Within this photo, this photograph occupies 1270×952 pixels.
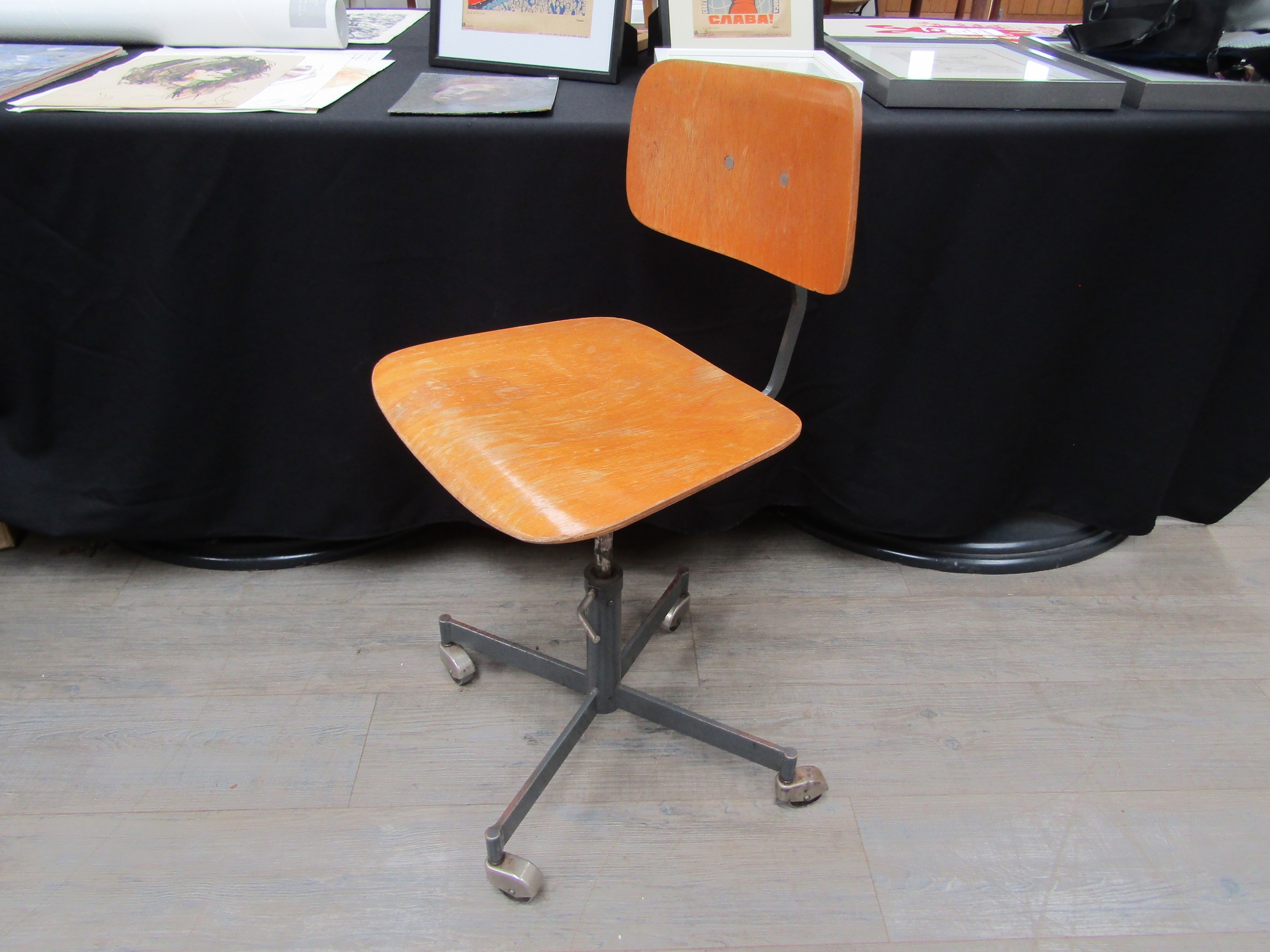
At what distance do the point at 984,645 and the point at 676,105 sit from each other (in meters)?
0.97

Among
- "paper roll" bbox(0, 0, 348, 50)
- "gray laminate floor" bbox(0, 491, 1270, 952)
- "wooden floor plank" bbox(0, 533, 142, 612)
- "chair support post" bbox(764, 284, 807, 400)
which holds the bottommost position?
"wooden floor plank" bbox(0, 533, 142, 612)

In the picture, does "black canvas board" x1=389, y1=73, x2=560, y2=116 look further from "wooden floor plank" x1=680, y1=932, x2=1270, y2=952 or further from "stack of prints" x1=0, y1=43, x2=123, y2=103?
"wooden floor plank" x1=680, y1=932, x2=1270, y2=952

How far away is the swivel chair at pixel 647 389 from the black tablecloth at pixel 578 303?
0.50ft

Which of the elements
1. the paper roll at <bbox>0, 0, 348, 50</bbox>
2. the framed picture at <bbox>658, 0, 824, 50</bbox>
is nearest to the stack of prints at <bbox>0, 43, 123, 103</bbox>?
the paper roll at <bbox>0, 0, 348, 50</bbox>

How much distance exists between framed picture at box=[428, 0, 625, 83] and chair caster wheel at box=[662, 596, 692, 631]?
84 cm

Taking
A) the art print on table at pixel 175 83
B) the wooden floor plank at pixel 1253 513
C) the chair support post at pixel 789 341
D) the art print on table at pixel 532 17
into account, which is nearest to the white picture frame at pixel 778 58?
the art print on table at pixel 532 17

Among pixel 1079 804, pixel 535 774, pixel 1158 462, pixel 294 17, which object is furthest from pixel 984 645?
pixel 294 17

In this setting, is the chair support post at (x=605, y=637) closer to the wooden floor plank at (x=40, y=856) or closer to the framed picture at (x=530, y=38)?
the wooden floor plank at (x=40, y=856)

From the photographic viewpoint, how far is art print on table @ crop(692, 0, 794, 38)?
1266 mm

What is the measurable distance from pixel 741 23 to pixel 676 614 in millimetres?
940

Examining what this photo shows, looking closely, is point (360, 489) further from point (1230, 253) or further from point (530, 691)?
point (1230, 253)

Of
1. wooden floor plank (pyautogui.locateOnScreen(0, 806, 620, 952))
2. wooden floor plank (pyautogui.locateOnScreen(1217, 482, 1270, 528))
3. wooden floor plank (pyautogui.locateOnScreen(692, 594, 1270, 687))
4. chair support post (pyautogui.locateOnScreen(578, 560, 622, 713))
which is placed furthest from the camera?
wooden floor plank (pyautogui.locateOnScreen(1217, 482, 1270, 528))

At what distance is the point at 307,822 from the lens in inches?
42.1

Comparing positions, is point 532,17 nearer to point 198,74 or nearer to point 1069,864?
point 198,74
